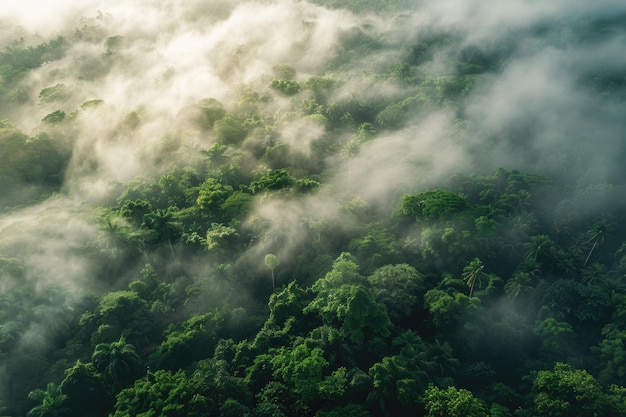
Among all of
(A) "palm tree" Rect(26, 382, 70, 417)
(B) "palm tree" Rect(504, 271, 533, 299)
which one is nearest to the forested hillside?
(A) "palm tree" Rect(26, 382, 70, 417)

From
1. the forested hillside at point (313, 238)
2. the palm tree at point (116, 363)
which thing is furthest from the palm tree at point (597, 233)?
the palm tree at point (116, 363)

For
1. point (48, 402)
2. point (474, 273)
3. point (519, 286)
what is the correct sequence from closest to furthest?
point (48, 402) < point (474, 273) < point (519, 286)

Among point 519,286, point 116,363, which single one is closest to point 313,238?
point 519,286

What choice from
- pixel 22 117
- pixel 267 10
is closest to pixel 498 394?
pixel 22 117

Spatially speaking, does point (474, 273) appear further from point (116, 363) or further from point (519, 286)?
point (116, 363)

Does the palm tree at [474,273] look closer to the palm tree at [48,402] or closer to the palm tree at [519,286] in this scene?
the palm tree at [519,286]
